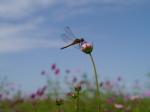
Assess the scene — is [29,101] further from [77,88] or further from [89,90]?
[77,88]

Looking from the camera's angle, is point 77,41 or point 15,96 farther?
point 15,96

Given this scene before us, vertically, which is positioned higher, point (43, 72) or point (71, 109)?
point (43, 72)

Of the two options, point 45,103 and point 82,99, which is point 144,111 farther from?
point 45,103

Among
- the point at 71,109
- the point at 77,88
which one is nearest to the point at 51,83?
the point at 71,109

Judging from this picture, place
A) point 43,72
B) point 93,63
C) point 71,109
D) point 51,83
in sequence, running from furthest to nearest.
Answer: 1. point 51,83
2. point 43,72
3. point 71,109
4. point 93,63

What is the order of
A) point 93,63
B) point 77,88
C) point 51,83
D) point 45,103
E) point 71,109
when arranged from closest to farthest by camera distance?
point 93,63, point 77,88, point 71,109, point 51,83, point 45,103

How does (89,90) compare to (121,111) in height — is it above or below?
above

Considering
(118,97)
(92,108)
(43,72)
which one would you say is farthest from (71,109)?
(118,97)

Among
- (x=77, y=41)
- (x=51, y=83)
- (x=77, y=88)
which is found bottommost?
(x=77, y=88)

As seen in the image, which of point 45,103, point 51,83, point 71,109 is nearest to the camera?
point 71,109
